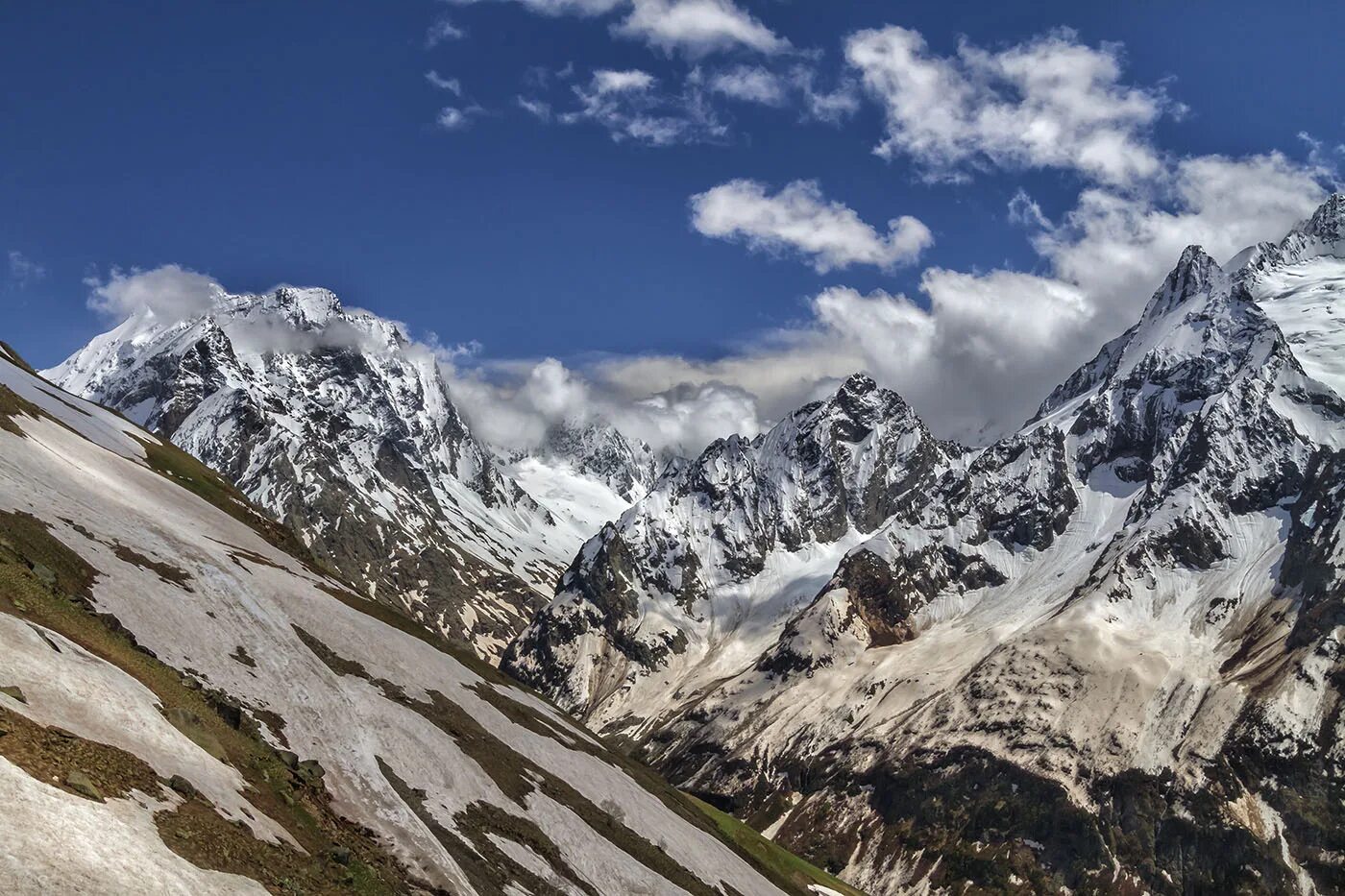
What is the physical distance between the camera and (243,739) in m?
55.4

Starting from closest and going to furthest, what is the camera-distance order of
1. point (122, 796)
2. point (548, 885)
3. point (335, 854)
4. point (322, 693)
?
point (122, 796)
point (335, 854)
point (548, 885)
point (322, 693)

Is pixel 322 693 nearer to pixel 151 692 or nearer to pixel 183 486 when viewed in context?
pixel 151 692

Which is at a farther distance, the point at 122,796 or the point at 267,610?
the point at 267,610

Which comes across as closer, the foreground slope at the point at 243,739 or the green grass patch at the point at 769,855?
the foreground slope at the point at 243,739

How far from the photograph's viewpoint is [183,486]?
122m

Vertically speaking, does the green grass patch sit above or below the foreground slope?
above

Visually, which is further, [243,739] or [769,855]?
[769,855]

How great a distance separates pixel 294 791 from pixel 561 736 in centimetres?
5033

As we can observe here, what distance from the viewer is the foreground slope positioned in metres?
37.0

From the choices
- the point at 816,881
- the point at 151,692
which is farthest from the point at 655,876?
the point at 816,881

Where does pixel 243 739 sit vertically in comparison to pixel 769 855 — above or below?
below

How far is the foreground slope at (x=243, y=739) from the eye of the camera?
37031 mm

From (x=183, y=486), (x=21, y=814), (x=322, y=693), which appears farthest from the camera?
(x=183, y=486)

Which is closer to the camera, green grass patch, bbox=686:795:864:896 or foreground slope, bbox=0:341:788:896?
foreground slope, bbox=0:341:788:896
